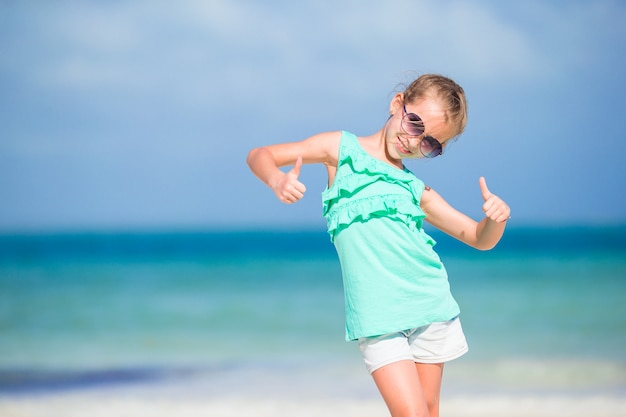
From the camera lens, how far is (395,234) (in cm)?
258

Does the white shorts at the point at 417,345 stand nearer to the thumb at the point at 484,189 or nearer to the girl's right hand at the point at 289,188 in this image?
the thumb at the point at 484,189

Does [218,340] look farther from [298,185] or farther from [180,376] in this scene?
[298,185]

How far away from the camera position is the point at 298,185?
2.24 m

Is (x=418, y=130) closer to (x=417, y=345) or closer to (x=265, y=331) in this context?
(x=417, y=345)

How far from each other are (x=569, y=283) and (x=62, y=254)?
15.5m

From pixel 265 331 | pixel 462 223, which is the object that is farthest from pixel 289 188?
pixel 265 331

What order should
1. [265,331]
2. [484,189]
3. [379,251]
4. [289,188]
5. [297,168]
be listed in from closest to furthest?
1. [289,188]
2. [297,168]
3. [379,251]
4. [484,189]
5. [265,331]

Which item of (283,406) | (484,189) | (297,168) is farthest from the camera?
(283,406)

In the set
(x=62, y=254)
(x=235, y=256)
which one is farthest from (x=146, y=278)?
(x=62, y=254)

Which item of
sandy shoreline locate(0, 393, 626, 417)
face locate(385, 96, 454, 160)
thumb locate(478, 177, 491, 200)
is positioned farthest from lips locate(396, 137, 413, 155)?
sandy shoreline locate(0, 393, 626, 417)

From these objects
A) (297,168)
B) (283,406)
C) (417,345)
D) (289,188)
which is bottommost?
(417,345)

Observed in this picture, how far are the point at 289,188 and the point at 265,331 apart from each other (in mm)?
7378

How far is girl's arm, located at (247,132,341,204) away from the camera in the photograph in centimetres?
242

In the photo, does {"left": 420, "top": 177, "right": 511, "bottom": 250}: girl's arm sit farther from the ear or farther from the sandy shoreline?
the sandy shoreline
